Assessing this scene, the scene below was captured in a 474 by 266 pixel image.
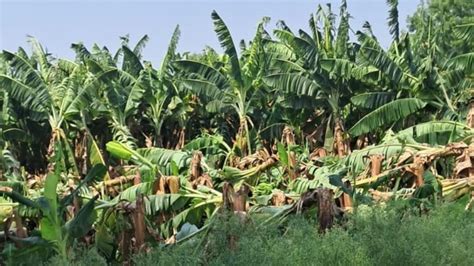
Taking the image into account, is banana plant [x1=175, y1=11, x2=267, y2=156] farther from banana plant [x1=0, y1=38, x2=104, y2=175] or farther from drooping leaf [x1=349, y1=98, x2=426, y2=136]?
drooping leaf [x1=349, y1=98, x2=426, y2=136]

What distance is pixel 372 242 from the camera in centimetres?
451

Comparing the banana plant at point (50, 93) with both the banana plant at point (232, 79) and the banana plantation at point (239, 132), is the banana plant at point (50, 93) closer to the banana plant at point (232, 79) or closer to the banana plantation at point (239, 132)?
the banana plantation at point (239, 132)

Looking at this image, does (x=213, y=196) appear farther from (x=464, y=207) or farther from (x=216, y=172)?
(x=464, y=207)

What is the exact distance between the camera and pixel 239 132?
1452cm

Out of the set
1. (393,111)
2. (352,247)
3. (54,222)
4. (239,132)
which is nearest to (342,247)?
(352,247)

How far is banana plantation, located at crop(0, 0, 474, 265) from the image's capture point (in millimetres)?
7254

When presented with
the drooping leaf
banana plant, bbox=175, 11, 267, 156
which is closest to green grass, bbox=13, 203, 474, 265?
the drooping leaf

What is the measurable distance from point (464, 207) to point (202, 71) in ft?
26.5

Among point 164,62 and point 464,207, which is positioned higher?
point 164,62

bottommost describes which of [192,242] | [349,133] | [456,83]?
[192,242]

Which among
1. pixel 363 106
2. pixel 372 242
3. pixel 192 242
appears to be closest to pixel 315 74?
pixel 363 106

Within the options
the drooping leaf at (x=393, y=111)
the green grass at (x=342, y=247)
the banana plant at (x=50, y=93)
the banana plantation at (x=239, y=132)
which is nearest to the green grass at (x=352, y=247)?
the green grass at (x=342, y=247)

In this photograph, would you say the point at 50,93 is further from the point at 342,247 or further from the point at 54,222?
the point at 342,247

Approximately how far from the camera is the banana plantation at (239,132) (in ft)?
23.8
